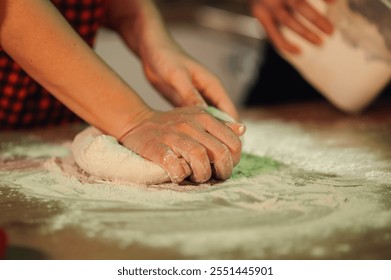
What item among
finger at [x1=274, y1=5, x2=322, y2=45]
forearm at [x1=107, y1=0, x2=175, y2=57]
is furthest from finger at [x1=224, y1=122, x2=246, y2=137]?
finger at [x1=274, y1=5, x2=322, y2=45]

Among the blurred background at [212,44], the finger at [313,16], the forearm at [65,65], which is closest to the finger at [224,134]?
the forearm at [65,65]

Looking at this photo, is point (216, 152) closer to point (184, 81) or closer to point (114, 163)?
point (114, 163)

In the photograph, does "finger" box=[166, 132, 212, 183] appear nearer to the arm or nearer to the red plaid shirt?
the arm

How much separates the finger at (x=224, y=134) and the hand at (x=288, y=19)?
0.44 meters

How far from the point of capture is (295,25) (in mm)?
1184

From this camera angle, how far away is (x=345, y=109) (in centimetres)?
122

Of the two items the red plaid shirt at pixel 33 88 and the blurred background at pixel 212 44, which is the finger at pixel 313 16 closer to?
the red plaid shirt at pixel 33 88

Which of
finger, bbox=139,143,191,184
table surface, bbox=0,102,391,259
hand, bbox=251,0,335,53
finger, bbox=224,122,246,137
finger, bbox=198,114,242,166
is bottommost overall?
table surface, bbox=0,102,391,259

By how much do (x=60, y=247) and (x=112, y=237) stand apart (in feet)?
0.18

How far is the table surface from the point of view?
0.57 metres

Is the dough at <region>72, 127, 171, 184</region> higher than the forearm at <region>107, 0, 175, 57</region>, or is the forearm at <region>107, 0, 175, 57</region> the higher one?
the forearm at <region>107, 0, 175, 57</region>

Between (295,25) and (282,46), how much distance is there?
0.05 metres

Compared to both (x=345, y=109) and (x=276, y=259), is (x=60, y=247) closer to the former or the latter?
(x=276, y=259)

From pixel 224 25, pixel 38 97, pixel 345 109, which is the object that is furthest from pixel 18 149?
pixel 224 25
